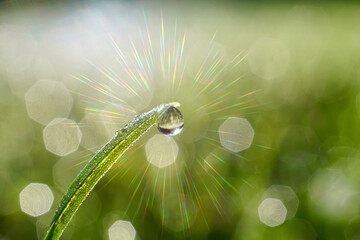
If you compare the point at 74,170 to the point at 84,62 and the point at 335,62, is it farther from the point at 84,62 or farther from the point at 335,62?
the point at 335,62

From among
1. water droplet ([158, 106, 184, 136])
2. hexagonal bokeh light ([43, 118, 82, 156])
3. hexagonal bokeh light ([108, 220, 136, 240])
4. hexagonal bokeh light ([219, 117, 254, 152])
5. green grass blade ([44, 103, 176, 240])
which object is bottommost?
hexagonal bokeh light ([108, 220, 136, 240])

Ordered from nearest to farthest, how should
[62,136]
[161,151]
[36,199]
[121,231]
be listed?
[121,231] → [36,199] → [161,151] → [62,136]

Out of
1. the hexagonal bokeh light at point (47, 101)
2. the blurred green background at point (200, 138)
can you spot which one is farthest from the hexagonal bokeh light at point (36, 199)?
the hexagonal bokeh light at point (47, 101)

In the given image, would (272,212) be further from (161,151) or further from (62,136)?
(62,136)

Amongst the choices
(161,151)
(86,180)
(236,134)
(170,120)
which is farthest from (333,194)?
(86,180)

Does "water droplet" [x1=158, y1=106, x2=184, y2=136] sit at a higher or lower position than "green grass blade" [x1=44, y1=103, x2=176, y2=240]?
higher

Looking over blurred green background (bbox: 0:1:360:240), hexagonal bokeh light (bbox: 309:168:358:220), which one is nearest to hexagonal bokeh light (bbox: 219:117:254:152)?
blurred green background (bbox: 0:1:360:240)

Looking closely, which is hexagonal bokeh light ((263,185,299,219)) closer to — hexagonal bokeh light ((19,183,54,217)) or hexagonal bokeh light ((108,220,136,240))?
hexagonal bokeh light ((108,220,136,240))

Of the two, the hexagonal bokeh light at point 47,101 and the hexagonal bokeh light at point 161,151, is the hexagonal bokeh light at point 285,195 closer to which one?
the hexagonal bokeh light at point 161,151
